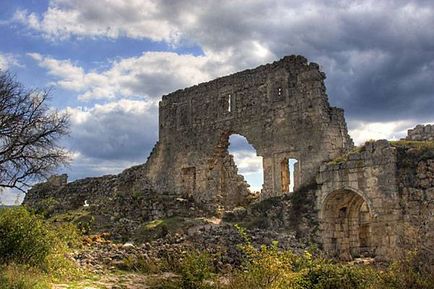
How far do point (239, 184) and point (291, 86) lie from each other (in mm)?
6309

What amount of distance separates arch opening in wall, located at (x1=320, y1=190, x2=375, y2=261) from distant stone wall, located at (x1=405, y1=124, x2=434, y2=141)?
3.07 metres

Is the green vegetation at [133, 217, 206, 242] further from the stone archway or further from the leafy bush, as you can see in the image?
the leafy bush

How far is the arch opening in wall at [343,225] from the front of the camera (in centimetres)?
1792

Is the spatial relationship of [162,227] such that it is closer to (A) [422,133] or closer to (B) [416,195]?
(B) [416,195]

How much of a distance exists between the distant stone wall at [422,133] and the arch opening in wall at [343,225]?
3.07 meters

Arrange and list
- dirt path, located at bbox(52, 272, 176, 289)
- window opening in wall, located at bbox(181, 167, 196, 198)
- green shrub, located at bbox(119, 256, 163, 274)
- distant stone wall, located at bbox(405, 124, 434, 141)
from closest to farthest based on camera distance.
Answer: dirt path, located at bbox(52, 272, 176, 289) < green shrub, located at bbox(119, 256, 163, 274) < distant stone wall, located at bbox(405, 124, 434, 141) < window opening in wall, located at bbox(181, 167, 196, 198)

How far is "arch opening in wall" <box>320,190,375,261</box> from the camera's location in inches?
706

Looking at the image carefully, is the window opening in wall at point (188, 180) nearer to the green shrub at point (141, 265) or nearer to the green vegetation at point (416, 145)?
the green vegetation at point (416, 145)

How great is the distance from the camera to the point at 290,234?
17.5 m

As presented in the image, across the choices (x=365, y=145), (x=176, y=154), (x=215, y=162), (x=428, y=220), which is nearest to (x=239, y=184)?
(x=215, y=162)

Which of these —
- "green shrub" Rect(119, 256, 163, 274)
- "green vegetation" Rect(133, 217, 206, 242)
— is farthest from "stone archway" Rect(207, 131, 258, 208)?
"green shrub" Rect(119, 256, 163, 274)

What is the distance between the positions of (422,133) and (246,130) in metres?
7.17

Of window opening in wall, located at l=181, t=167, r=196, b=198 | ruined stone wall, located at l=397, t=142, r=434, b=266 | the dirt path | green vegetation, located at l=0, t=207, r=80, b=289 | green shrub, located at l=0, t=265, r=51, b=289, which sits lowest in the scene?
the dirt path

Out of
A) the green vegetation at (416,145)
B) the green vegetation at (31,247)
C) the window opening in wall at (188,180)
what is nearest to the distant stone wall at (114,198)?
the window opening in wall at (188,180)
